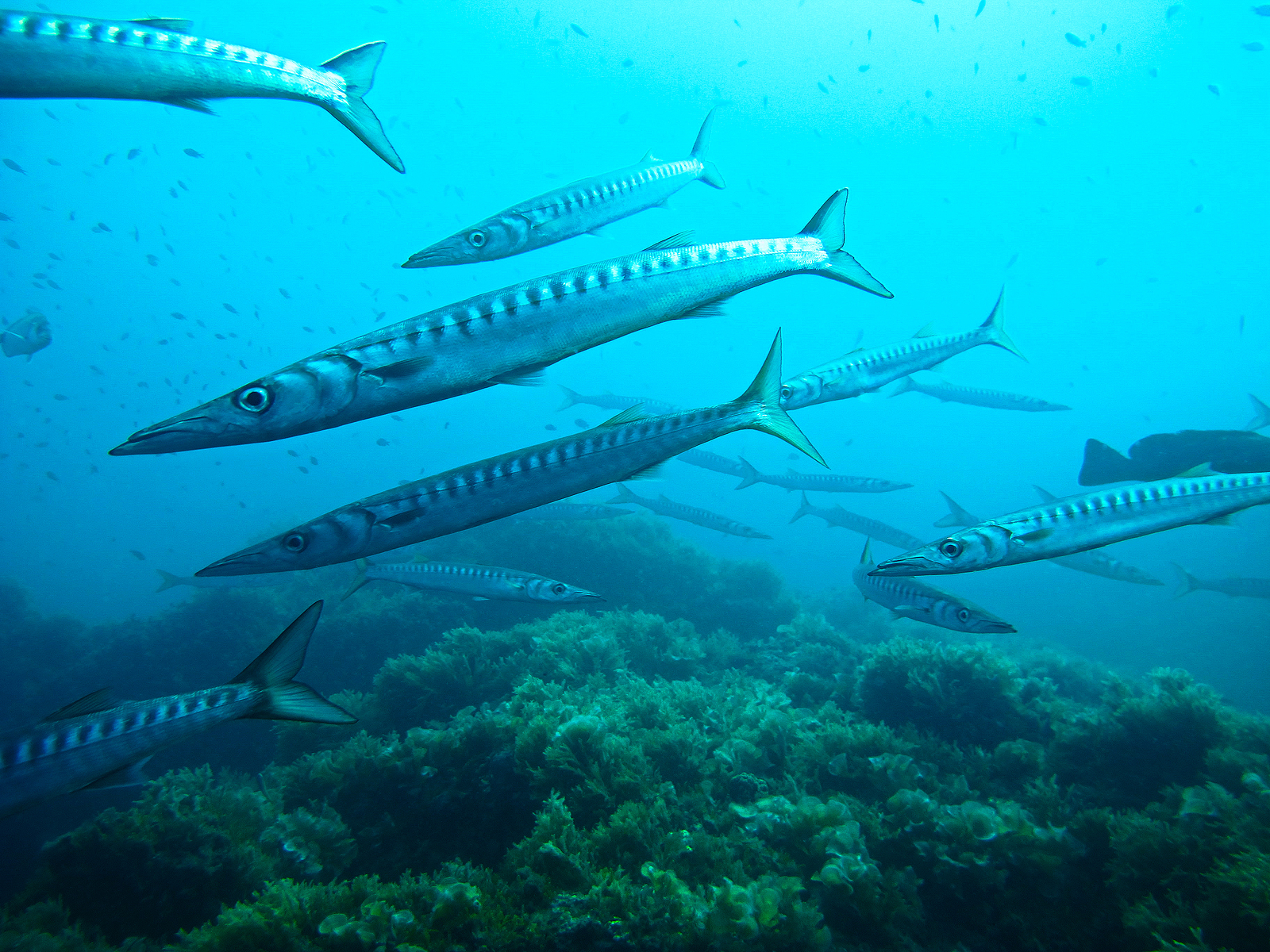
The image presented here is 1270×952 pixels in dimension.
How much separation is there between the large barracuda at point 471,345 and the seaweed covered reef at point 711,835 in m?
3.16

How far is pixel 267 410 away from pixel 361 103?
2280 mm

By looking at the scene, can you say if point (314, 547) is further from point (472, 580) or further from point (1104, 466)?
point (1104, 466)

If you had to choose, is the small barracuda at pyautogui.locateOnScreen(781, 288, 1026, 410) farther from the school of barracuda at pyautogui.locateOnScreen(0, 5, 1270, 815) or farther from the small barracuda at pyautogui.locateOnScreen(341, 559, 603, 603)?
the small barracuda at pyautogui.locateOnScreen(341, 559, 603, 603)

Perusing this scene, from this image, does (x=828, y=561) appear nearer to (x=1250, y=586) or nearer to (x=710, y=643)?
(x=1250, y=586)

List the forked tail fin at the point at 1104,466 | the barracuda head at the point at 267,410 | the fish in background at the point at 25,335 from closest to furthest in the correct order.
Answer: the barracuda head at the point at 267,410
the forked tail fin at the point at 1104,466
the fish in background at the point at 25,335

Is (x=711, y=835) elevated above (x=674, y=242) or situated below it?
below

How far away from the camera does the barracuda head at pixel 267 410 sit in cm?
211

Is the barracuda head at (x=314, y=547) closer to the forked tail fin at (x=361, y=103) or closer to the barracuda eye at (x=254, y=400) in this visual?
the barracuda eye at (x=254, y=400)

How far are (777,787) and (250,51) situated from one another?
7217 millimetres

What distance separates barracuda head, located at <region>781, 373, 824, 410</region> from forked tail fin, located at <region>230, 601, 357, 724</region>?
4554mm

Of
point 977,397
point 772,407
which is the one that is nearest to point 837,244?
point 772,407

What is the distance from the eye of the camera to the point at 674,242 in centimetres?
326

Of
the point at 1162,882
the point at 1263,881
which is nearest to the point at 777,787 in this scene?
the point at 1162,882

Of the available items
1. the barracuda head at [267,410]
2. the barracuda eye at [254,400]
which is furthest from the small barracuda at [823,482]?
the barracuda eye at [254,400]
